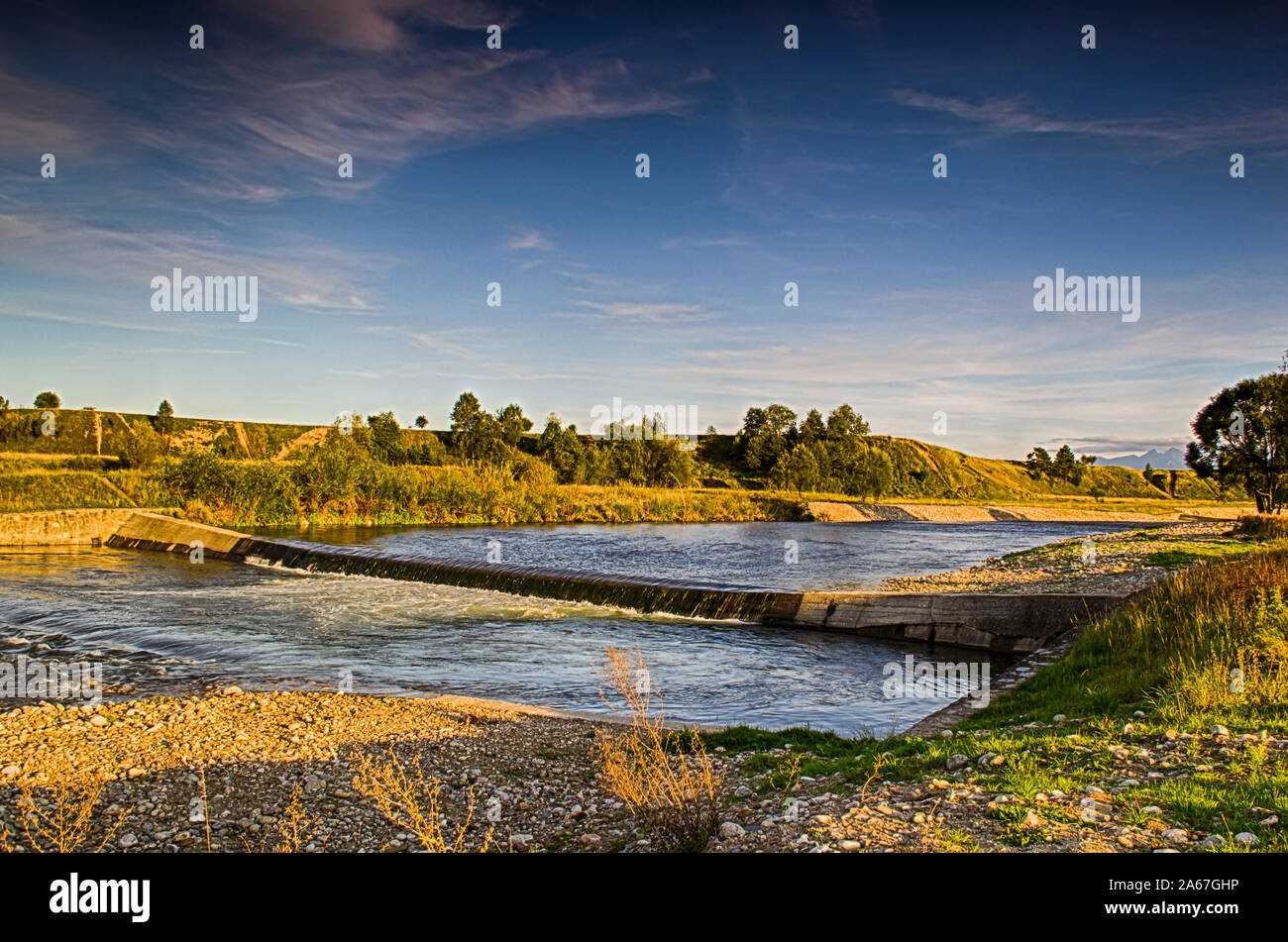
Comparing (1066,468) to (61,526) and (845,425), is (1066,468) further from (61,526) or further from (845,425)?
(61,526)

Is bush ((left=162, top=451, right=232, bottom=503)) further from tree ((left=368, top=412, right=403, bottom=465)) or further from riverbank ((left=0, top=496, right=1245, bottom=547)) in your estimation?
tree ((left=368, top=412, right=403, bottom=465))

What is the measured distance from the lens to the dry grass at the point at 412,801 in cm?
523

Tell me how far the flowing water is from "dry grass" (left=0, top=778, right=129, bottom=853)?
5.03 m

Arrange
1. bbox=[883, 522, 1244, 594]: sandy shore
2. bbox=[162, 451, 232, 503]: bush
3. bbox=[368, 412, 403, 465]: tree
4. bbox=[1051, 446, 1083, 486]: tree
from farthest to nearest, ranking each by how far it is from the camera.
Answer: bbox=[1051, 446, 1083, 486]: tree
bbox=[368, 412, 403, 465]: tree
bbox=[162, 451, 232, 503]: bush
bbox=[883, 522, 1244, 594]: sandy shore

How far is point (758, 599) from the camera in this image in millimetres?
17891

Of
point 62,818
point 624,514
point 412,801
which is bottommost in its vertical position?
point 624,514

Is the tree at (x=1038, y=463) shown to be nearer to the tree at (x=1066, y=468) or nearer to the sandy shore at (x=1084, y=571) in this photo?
the tree at (x=1066, y=468)

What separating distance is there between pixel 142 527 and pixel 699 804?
3359 cm

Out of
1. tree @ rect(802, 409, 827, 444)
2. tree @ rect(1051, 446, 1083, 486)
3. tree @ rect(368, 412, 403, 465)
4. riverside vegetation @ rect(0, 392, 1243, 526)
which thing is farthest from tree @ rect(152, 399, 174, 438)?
tree @ rect(1051, 446, 1083, 486)

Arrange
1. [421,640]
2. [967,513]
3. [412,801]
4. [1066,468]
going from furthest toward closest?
1. [1066,468]
2. [967,513]
3. [421,640]
4. [412,801]

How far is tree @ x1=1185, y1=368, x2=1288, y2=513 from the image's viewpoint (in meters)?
34.5

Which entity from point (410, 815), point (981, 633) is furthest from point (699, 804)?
point (981, 633)

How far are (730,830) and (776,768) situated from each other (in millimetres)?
1844
